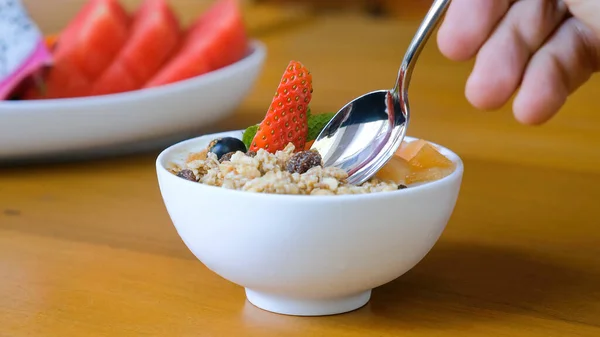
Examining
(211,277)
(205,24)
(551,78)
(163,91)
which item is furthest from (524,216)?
(205,24)

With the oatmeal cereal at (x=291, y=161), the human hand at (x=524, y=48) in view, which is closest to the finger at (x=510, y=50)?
the human hand at (x=524, y=48)

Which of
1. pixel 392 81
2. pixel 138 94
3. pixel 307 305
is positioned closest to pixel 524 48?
pixel 307 305

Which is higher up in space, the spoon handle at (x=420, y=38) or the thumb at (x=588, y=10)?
the thumb at (x=588, y=10)

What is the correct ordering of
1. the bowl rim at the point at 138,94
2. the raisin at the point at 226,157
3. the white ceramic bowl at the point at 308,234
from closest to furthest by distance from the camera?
the white ceramic bowl at the point at 308,234, the raisin at the point at 226,157, the bowl rim at the point at 138,94

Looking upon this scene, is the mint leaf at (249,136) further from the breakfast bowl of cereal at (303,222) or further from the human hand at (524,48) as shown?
the human hand at (524,48)

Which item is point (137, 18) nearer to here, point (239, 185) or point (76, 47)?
point (76, 47)

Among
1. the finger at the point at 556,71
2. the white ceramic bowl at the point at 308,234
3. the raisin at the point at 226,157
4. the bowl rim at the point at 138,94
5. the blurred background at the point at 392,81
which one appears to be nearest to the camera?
the white ceramic bowl at the point at 308,234

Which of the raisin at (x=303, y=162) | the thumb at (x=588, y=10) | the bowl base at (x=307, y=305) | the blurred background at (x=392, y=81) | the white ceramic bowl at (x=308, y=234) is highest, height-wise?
the thumb at (x=588, y=10)
